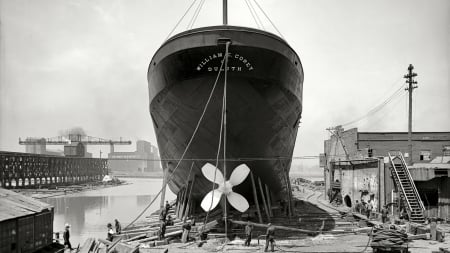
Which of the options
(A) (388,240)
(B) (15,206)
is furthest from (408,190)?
(B) (15,206)

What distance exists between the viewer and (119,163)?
185375 millimetres

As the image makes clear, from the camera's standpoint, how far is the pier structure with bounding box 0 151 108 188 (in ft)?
152

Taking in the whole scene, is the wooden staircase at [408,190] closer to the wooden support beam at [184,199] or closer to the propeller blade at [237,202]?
the propeller blade at [237,202]

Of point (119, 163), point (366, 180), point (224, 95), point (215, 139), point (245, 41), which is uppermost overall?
point (245, 41)

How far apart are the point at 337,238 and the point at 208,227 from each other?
5.05 metres

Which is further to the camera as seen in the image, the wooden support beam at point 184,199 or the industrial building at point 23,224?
the wooden support beam at point 184,199

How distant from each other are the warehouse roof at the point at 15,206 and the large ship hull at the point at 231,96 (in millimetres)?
5939

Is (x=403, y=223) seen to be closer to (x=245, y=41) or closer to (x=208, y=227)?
(x=208, y=227)

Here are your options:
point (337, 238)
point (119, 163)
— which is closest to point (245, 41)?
Result: point (337, 238)

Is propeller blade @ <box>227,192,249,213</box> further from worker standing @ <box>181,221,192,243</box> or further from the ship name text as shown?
the ship name text

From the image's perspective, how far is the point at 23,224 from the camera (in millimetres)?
11008

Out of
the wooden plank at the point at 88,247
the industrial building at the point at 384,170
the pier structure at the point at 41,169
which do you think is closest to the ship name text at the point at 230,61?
the wooden plank at the point at 88,247

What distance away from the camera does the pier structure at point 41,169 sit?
46.3 metres

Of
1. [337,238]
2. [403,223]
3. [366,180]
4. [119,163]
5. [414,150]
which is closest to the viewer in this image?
[337,238]
